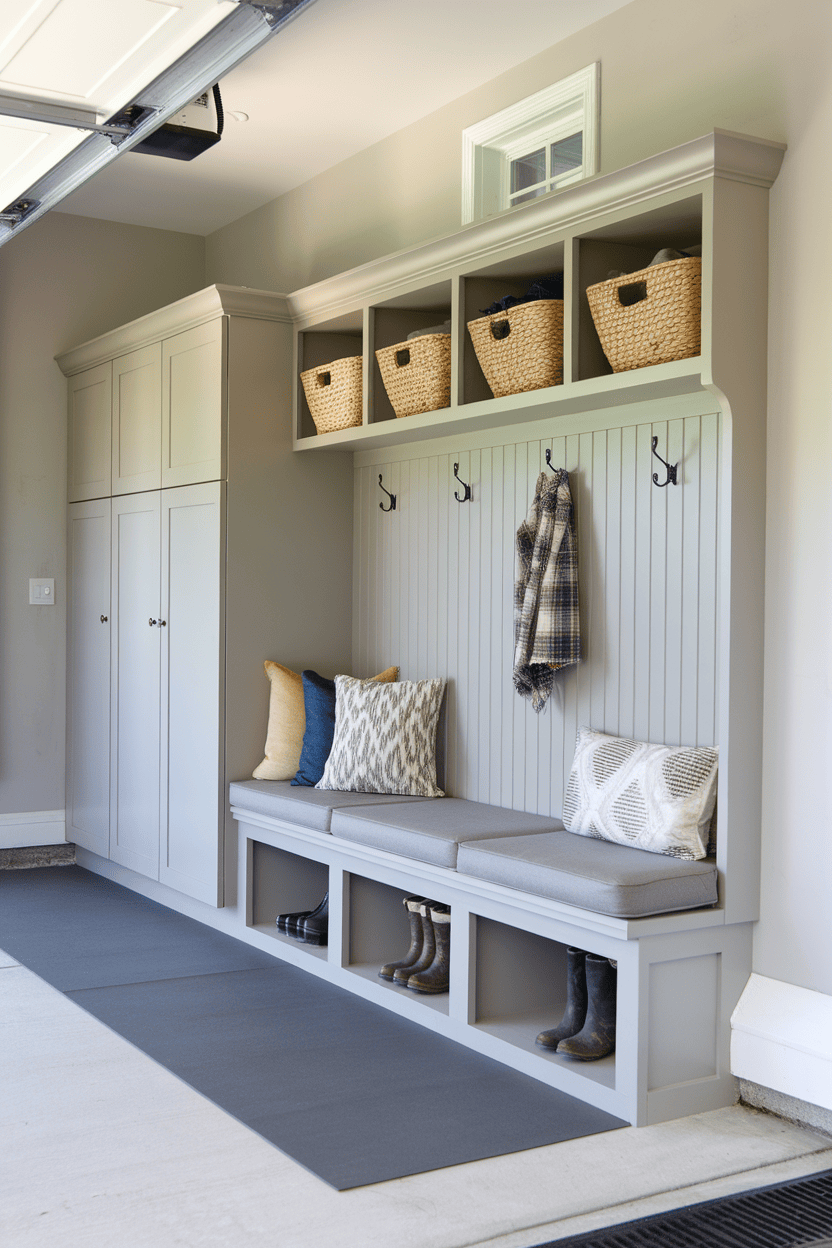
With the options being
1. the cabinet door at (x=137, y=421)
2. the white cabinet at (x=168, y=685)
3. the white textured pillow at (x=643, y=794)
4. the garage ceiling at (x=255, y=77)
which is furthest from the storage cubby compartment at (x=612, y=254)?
the cabinet door at (x=137, y=421)

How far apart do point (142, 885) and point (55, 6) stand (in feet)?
12.3

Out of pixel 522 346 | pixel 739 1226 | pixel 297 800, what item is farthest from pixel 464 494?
pixel 739 1226

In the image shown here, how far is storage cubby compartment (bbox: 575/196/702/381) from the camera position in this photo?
3100mm

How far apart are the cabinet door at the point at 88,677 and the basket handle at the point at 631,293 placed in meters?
2.76

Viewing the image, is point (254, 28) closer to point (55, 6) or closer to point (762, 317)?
point (55, 6)

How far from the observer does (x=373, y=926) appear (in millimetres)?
3799

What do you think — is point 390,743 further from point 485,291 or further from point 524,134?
point 524,134

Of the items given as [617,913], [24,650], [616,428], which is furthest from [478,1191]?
[24,650]

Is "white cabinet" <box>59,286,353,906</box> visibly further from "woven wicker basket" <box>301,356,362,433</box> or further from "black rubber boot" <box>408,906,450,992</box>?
"black rubber boot" <box>408,906,450,992</box>

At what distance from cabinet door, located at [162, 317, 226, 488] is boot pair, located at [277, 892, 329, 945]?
1579 millimetres

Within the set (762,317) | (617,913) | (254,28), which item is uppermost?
(254,28)

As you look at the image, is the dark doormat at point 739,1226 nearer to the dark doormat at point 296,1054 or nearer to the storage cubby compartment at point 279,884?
the dark doormat at point 296,1054

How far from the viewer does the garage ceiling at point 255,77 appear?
1.95 metres

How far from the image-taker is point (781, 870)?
2863 millimetres
